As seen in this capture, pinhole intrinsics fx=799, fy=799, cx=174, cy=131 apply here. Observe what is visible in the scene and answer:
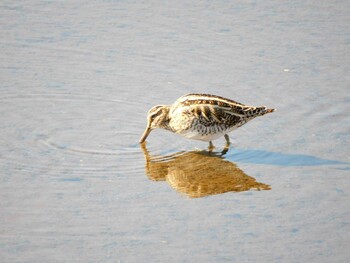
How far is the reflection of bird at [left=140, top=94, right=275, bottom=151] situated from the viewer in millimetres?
10977

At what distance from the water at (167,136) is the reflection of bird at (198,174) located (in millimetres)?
28

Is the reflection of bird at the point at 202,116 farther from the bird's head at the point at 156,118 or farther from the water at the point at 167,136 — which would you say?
the water at the point at 167,136

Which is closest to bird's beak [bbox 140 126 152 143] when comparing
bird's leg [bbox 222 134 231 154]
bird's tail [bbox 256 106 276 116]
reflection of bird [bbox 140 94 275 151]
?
reflection of bird [bbox 140 94 275 151]

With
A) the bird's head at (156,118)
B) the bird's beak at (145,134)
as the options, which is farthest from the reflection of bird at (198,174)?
the bird's head at (156,118)

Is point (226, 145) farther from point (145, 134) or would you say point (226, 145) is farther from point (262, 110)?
point (145, 134)

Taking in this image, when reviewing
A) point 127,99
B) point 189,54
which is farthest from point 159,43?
point 127,99

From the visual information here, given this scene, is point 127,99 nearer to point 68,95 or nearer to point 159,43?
point 68,95

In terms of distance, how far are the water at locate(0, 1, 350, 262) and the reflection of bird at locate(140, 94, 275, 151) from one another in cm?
28

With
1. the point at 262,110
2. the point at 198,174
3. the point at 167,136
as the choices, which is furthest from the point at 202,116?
the point at 198,174

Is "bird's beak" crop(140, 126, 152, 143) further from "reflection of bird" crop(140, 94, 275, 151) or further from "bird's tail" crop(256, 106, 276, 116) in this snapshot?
"bird's tail" crop(256, 106, 276, 116)

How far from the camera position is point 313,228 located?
8.65 meters

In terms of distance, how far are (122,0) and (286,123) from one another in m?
5.19

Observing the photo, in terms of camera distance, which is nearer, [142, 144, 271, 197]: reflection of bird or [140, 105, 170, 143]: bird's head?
[142, 144, 271, 197]: reflection of bird

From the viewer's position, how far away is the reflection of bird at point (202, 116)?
432 inches
